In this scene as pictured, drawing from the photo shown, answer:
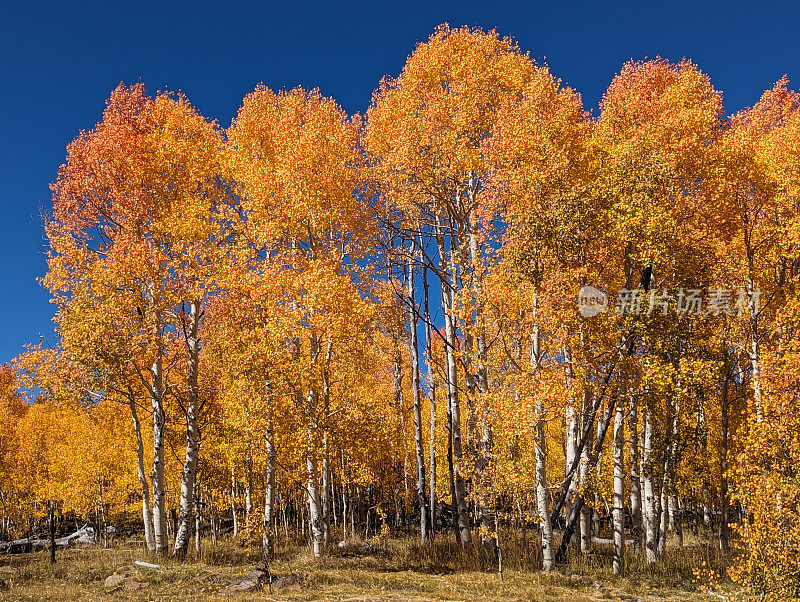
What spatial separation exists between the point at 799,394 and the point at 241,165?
16978mm

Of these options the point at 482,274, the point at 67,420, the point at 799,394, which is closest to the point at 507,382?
the point at 482,274

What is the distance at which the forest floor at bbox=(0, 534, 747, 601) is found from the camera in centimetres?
1230

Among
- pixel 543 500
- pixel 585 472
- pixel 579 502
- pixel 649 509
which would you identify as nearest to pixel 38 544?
pixel 579 502

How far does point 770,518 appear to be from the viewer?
1062 centimetres

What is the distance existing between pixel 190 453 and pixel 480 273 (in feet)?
33.7

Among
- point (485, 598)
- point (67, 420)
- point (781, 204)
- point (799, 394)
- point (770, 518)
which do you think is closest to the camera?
point (770, 518)

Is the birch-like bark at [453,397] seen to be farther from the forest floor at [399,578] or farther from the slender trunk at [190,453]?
the slender trunk at [190,453]

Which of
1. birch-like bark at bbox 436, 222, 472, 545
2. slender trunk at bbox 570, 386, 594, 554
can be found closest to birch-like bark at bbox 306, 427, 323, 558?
birch-like bark at bbox 436, 222, 472, 545

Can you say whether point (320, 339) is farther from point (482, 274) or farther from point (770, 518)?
point (770, 518)

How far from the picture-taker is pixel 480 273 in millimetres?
15141

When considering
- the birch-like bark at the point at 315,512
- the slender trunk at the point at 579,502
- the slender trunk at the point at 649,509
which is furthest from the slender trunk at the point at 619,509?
the birch-like bark at the point at 315,512

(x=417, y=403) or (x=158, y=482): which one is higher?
(x=417, y=403)

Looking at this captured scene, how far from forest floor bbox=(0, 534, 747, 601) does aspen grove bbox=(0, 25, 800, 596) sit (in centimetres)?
78

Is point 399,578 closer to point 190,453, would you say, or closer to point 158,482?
point 190,453
